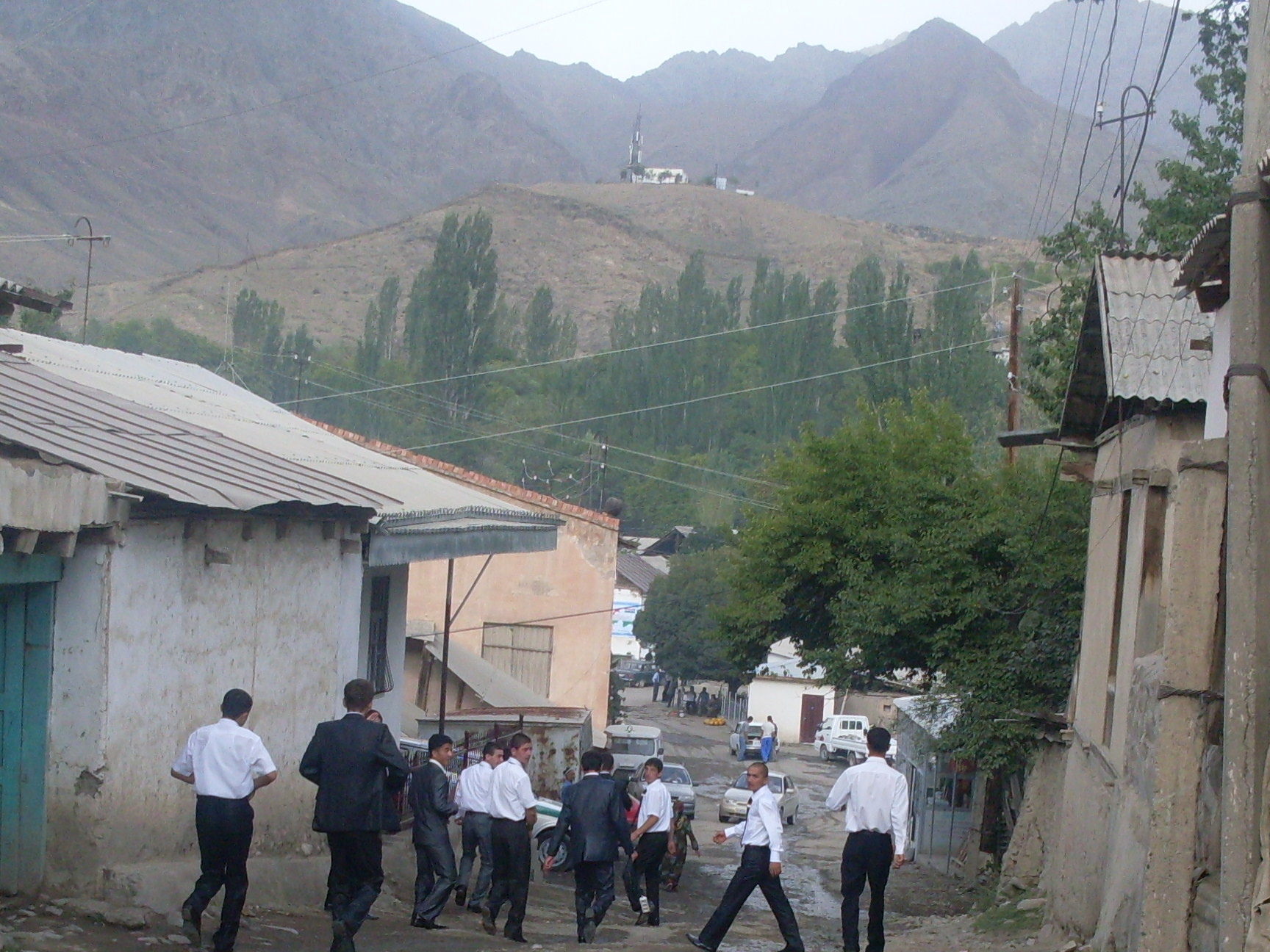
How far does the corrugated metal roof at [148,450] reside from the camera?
845cm

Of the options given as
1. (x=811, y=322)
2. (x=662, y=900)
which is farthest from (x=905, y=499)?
(x=811, y=322)

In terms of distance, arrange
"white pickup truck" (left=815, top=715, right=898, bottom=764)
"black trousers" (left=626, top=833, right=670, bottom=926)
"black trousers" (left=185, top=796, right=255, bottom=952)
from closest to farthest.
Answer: "black trousers" (left=185, top=796, right=255, bottom=952), "black trousers" (left=626, top=833, right=670, bottom=926), "white pickup truck" (left=815, top=715, right=898, bottom=764)

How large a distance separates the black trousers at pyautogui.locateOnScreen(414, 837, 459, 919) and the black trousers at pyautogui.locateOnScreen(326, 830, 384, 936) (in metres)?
2.16

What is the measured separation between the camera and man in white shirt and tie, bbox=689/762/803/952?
Result: 9148 millimetres

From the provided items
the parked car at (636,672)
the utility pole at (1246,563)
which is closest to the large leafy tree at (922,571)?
the utility pole at (1246,563)

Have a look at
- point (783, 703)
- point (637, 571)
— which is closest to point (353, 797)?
point (783, 703)

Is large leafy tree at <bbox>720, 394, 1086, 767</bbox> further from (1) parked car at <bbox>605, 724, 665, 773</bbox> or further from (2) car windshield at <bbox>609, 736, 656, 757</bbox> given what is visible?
(2) car windshield at <bbox>609, 736, 656, 757</bbox>

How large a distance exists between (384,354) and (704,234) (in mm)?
87985

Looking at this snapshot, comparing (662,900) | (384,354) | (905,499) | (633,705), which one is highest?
(384,354)

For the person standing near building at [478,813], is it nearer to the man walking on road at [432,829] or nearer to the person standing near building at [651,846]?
the man walking on road at [432,829]

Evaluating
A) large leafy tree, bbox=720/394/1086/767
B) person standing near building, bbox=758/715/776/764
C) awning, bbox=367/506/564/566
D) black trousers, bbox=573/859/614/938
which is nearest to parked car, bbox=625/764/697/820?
large leafy tree, bbox=720/394/1086/767

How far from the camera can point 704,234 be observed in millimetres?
162500

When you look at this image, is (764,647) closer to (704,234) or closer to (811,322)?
(811,322)

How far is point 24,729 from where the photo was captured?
8.32m
